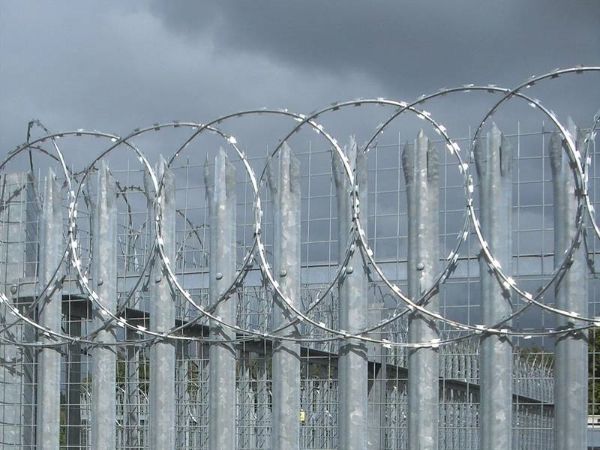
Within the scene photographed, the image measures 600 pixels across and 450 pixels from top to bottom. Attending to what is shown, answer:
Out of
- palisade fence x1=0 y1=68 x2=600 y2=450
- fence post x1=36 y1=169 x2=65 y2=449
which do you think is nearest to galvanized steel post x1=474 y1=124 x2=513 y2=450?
palisade fence x1=0 y1=68 x2=600 y2=450

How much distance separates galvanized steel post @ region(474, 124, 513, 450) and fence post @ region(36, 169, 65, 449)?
21.4 feet

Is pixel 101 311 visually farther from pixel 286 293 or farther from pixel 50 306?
pixel 286 293

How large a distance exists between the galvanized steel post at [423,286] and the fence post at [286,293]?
155 centimetres

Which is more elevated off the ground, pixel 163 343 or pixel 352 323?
pixel 352 323

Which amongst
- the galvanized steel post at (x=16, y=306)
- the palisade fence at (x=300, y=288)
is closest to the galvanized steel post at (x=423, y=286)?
the palisade fence at (x=300, y=288)

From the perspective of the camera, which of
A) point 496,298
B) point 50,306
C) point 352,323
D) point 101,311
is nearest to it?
point 496,298

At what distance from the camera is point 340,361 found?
14.2 m

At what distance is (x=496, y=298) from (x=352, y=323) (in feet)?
6.15

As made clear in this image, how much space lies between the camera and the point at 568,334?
42.2 feet

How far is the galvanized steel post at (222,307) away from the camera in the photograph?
14875 millimetres

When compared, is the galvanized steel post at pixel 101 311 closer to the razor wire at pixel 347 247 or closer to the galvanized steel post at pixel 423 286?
the razor wire at pixel 347 247

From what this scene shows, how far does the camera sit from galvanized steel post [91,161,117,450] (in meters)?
15.9

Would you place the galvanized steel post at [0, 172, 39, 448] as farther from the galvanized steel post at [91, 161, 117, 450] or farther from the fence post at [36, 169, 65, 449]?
the galvanized steel post at [91, 161, 117, 450]

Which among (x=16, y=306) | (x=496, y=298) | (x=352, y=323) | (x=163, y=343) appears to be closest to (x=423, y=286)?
(x=496, y=298)
